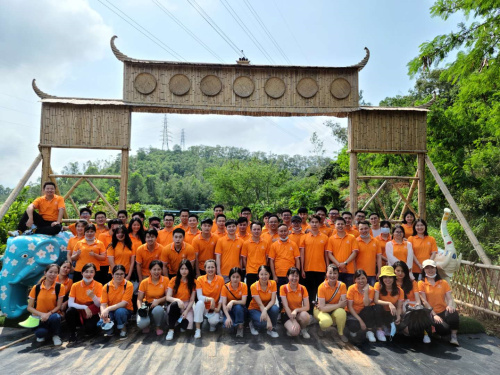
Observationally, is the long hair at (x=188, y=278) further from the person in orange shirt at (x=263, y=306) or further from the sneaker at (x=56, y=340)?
the sneaker at (x=56, y=340)

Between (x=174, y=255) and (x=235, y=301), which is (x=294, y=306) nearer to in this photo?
(x=235, y=301)

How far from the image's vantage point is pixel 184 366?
391cm

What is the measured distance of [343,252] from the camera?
→ 5367 millimetres

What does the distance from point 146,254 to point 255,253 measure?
158cm

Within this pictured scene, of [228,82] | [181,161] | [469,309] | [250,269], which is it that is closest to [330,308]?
[250,269]

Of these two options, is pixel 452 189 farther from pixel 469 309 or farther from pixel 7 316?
pixel 7 316

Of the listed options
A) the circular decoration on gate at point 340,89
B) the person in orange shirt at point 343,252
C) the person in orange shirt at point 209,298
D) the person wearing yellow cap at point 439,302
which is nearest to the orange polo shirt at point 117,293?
the person in orange shirt at point 209,298

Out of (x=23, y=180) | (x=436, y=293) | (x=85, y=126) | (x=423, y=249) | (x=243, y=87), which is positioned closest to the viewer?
(x=436, y=293)

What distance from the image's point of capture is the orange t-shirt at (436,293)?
16.1 ft

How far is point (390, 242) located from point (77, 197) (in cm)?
4260

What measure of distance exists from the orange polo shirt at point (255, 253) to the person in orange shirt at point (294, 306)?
55cm

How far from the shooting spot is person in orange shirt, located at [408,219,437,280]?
5516mm

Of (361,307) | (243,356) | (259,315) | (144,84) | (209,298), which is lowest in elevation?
(243,356)

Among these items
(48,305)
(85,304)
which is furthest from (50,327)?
(85,304)
